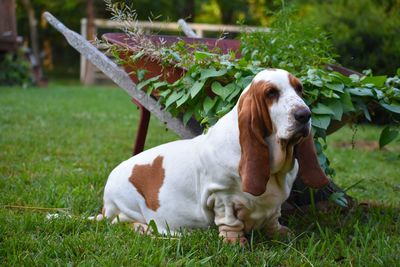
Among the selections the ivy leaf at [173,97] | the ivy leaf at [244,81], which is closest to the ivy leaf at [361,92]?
the ivy leaf at [244,81]

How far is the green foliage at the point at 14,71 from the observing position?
44.6ft

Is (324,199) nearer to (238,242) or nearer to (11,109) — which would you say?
(238,242)

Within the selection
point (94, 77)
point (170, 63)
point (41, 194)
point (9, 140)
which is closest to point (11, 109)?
point (9, 140)

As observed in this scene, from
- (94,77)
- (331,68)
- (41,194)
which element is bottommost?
(94,77)

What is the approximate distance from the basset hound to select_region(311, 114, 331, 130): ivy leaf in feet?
0.87

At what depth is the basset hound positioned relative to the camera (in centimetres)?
233

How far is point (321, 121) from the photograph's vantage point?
2.78m

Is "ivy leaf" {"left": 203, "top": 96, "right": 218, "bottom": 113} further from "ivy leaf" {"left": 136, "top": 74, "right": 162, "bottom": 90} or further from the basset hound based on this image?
"ivy leaf" {"left": 136, "top": 74, "right": 162, "bottom": 90}

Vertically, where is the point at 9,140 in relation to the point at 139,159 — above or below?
below

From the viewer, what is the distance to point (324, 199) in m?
3.38

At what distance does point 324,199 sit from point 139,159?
118cm

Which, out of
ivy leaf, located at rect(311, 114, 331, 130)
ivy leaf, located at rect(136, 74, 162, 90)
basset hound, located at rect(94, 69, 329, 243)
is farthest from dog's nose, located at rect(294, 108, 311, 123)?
ivy leaf, located at rect(136, 74, 162, 90)

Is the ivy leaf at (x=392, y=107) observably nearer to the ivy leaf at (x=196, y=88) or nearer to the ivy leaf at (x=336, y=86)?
the ivy leaf at (x=336, y=86)

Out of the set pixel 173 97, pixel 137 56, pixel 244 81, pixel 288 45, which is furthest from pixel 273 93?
pixel 288 45
